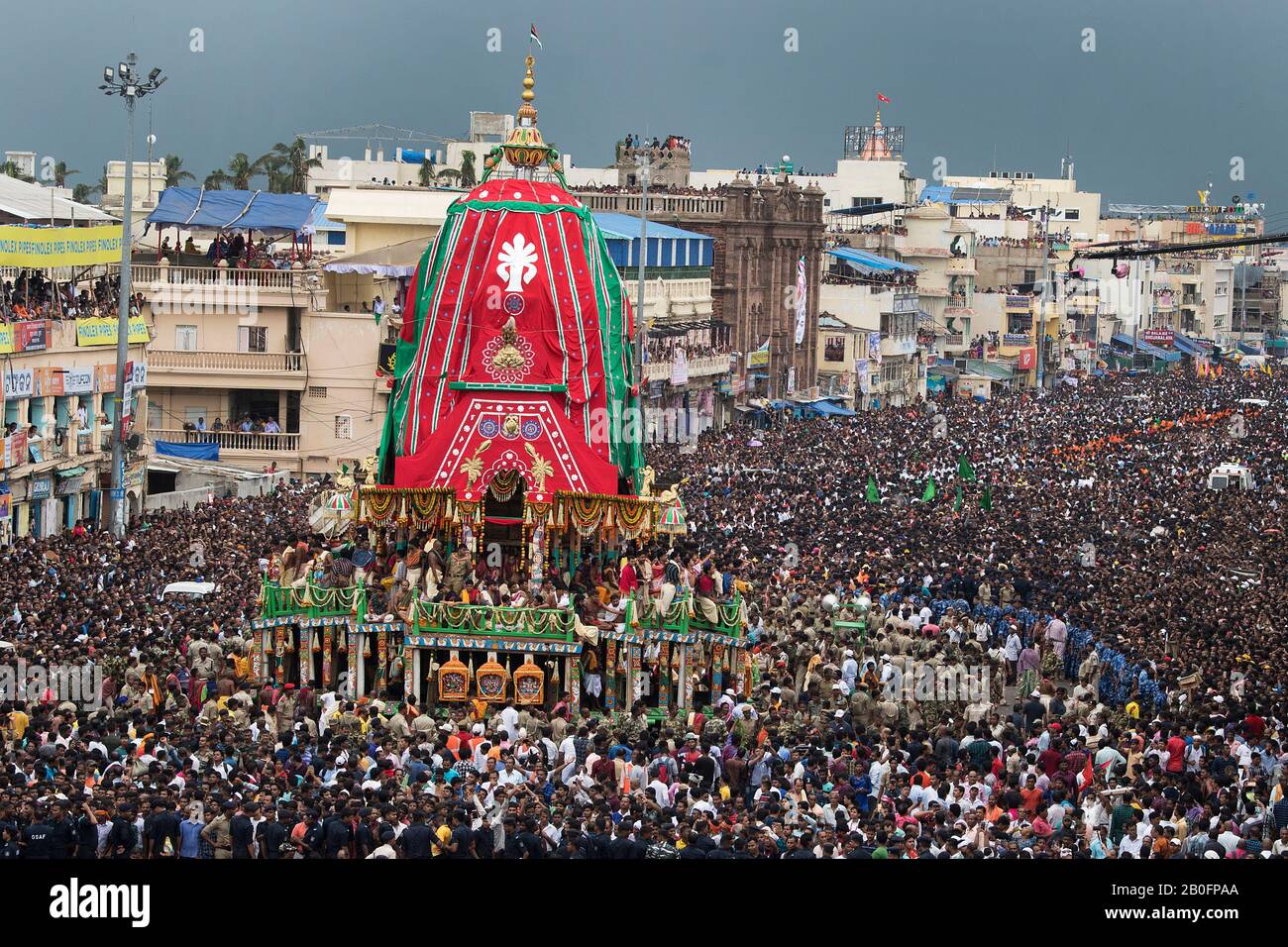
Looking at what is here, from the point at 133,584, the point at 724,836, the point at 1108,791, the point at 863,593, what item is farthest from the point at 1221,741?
the point at 133,584

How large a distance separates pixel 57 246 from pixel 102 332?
291 cm

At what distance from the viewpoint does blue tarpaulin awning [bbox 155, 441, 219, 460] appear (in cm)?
5712

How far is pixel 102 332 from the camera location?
165 ft

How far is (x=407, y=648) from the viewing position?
102 feet

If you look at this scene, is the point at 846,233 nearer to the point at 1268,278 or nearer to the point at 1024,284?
the point at 1024,284

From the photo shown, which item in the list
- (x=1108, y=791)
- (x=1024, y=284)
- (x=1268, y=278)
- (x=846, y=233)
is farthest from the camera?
(x=1268, y=278)

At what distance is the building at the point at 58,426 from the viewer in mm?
45938

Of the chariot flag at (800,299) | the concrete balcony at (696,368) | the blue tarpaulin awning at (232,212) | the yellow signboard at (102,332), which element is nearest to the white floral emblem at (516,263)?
the yellow signboard at (102,332)

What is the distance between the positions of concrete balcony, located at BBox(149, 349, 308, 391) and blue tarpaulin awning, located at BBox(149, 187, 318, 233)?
4678 mm

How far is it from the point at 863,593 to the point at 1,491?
54.6ft

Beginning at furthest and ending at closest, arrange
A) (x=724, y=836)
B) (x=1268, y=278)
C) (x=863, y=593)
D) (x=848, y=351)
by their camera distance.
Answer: (x=1268, y=278) → (x=848, y=351) → (x=863, y=593) → (x=724, y=836)

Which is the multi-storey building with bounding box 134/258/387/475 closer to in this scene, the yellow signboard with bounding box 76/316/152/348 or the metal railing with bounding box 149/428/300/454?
the metal railing with bounding box 149/428/300/454

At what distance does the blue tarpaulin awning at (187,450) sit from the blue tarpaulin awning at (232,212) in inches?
308

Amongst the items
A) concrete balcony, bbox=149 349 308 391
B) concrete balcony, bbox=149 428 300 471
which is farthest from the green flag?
concrete balcony, bbox=149 349 308 391
